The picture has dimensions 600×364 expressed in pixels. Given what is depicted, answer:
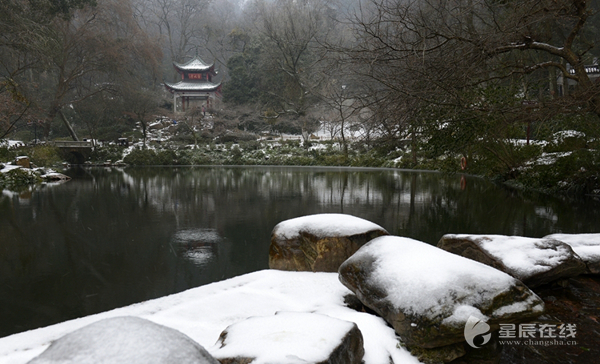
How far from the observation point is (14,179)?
608 inches

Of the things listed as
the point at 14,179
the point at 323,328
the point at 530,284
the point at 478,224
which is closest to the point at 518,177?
the point at 478,224

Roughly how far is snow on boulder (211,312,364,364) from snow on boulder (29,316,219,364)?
642 mm

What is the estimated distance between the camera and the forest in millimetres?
5035

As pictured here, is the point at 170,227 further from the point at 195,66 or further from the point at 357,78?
the point at 195,66

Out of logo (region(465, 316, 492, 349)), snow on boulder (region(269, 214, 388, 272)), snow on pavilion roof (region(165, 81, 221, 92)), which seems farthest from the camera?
snow on pavilion roof (region(165, 81, 221, 92))

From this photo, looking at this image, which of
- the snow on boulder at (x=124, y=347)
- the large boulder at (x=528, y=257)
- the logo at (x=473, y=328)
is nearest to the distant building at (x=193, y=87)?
the large boulder at (x=528, y=257)

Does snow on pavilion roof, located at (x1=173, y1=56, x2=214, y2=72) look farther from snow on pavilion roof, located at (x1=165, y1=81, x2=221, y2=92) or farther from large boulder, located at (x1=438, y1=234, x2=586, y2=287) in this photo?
large boulder, located at (x1=438, y1=234, x2=586, y2=287)

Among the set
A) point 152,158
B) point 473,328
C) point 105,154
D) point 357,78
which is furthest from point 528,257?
point 105,154

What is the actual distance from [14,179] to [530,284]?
18163 millimetres

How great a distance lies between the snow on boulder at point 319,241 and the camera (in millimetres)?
4145

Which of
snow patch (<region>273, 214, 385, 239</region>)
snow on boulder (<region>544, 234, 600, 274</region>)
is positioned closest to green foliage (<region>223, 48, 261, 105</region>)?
snow patch (<region>273, 214, 385, 239</region>)

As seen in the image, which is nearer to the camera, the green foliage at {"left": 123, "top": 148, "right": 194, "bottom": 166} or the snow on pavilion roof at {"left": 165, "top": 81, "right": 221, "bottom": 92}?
the green foliage at {"left": 123, "top": 148, "right": 194, "bottom": 166}

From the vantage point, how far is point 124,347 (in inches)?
48.1

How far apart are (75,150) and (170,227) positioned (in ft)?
84.2
